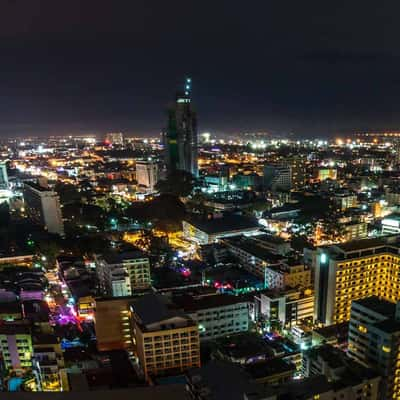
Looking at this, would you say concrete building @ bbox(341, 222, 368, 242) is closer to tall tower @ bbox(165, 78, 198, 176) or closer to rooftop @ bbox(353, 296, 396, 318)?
rooftop @ bbox(353, 296, 396, 318)

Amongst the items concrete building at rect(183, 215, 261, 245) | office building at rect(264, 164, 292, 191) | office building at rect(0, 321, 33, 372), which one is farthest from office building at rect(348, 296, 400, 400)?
office building at rect(264, 164, 292, 191)

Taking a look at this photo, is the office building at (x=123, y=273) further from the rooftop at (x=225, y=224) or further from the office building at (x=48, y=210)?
the office building at (x=48, y=210)

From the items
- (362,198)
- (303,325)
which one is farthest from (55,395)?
(362,198)

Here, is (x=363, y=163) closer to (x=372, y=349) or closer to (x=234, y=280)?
(x=234, y=280)

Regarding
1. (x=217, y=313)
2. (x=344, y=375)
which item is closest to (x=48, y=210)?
(x=217, y=313)

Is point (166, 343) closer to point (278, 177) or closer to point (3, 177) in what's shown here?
point (278, 177)

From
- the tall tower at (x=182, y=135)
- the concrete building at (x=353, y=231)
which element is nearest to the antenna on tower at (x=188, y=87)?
the tall tower at (x=182, y=135)
